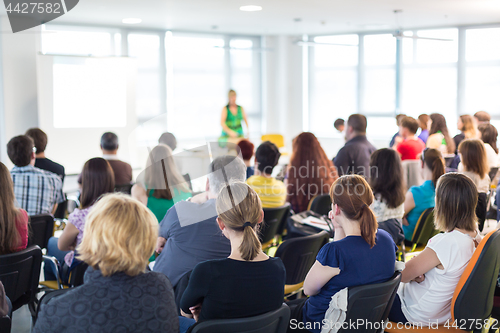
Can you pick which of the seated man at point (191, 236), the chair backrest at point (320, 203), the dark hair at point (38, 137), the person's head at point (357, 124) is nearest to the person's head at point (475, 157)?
the person's head at point (357, 124)

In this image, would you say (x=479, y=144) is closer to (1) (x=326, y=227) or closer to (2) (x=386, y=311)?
(1) (x=326, y=227)

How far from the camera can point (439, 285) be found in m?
2.31

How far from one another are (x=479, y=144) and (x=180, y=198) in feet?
10.00

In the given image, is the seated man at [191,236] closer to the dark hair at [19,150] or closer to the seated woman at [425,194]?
the dark hair at [19,150]

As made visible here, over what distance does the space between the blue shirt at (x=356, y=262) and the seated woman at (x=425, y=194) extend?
1.71m

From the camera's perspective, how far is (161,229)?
2.53m

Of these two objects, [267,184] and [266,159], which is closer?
[267,184]

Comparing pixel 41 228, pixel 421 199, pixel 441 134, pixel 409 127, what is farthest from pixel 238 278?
pixel 441 134

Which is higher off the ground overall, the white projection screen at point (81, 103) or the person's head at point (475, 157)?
the white projection screen at point (81, 103)

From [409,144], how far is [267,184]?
2.36 meters

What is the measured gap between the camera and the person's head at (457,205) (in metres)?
2.28

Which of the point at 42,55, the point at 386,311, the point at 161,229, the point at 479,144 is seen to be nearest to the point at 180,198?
the point at 161,229

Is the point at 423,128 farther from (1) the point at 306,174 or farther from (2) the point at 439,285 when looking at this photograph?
(2) the point at 439,285

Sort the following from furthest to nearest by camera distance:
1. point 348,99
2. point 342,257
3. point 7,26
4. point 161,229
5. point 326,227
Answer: point 348,99 < point 7,26 < point 326,227 < point 161,229 < point 342,257
